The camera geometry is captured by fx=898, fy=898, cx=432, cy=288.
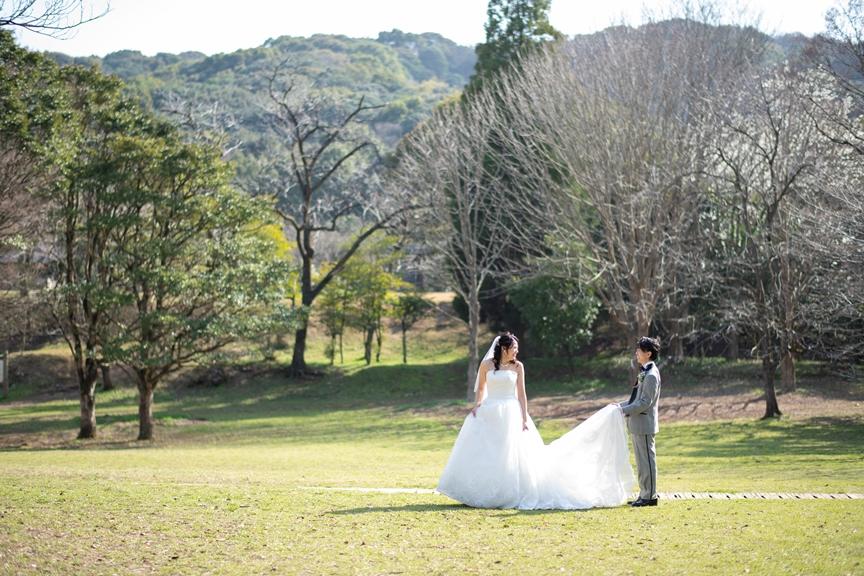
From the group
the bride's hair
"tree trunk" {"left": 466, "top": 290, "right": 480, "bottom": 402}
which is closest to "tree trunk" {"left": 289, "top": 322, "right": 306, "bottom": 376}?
"tree trunk" {"left": 466, "top": 290, "right": 480, "bottom": 402}

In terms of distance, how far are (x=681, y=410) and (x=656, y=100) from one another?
11245 millimetres

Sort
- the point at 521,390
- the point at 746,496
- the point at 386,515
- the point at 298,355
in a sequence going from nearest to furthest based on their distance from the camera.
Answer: the point at 386,515 < the point at 521,390 < the point at 746,496 < the point at 298,355

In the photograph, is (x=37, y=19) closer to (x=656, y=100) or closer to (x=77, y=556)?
(x=77, y=556)

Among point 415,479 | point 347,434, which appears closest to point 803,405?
point 347,434

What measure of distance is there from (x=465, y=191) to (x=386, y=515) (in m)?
29.3

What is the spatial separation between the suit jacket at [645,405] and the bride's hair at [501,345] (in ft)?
5.62

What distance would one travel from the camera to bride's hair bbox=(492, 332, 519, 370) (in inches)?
476

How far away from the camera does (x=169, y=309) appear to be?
30391 mm

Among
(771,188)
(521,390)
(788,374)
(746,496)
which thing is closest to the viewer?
(521,390)

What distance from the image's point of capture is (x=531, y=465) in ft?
38.8

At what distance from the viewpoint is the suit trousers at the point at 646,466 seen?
1149cm

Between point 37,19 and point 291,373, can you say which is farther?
point 291,373

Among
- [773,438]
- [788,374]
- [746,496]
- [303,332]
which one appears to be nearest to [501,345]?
[746,496]

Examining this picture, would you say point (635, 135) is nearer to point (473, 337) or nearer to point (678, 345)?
point (473, 337)
